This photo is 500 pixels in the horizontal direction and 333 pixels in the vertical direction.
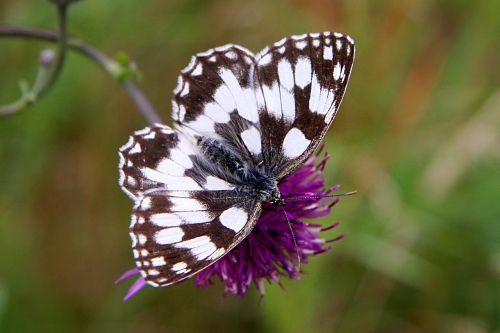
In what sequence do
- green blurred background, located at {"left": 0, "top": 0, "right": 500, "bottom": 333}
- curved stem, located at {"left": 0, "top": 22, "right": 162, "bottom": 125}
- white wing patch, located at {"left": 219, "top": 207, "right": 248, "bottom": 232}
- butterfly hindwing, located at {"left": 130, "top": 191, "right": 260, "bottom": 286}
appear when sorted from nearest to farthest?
butterfly hindwing, located at {"left": 130, "top": 191, "right": 260, "bottom": 286} → white wing patch, located at {"left": 219, "top": 207, "right": 248, "bottom": 232} → curved stem, located at {"left": 0, "top": 22, "right": 162, "bottom": 125} → green blurred background, located at {"left": 0, "top": 0, "right": 500, "bottom": 333}

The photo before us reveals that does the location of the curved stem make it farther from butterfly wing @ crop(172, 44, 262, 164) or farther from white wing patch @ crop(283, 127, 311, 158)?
white wing patch @ crop(283, 127, 311, 158)

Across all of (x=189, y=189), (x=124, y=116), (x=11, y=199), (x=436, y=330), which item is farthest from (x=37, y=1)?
(x=436, y=330)

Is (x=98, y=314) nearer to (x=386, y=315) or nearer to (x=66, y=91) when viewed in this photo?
(x=66, y=91)

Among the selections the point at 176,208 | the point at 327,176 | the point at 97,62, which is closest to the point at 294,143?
the point at 176,208

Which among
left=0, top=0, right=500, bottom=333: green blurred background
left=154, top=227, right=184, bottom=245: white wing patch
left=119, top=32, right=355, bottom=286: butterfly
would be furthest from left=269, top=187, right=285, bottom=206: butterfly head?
left=0, top=0, right=500, bottom=333: green blurred background

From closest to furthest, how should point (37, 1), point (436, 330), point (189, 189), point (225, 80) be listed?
point (189, 189), point (225, 80), point (436, 330), point (37, 1)

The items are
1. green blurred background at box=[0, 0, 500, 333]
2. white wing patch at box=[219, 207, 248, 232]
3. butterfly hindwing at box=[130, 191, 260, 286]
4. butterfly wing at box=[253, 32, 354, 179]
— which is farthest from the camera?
green blurred background at box=[0, 0, 500, 333]

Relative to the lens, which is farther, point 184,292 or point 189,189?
point 184,292
